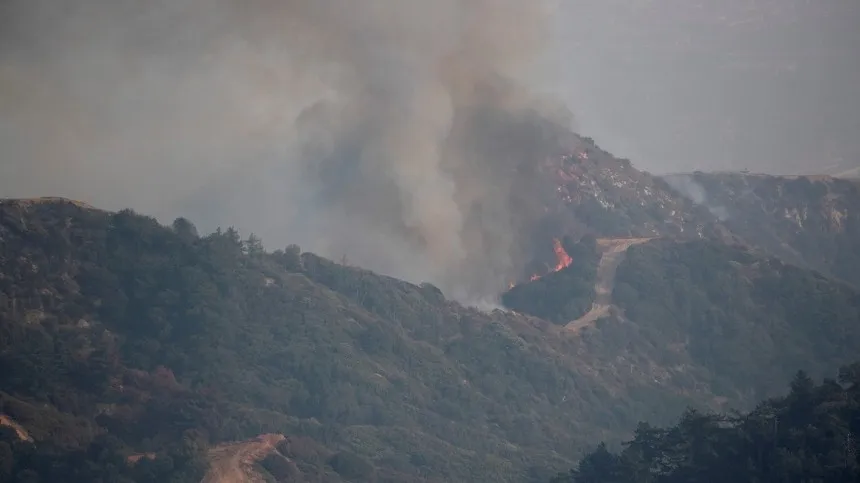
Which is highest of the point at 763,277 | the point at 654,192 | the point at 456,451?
the point at 654,192

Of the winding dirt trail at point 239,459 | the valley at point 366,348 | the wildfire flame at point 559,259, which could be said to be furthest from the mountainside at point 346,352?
the wildfire flame at point 559,259

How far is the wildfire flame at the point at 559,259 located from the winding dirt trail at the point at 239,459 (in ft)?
Result: 202

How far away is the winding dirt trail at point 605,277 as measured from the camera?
13212 cm

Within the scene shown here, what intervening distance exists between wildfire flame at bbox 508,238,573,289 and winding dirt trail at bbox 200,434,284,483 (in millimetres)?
61691

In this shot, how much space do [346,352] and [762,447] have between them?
4442 centimetres

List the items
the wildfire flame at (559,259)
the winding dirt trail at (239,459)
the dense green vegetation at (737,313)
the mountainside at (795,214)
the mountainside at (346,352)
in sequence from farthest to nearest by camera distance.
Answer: the mountainside at (795,214), the wildfire flame at (559,259), the dense green vegetation at (737,313), the mountainside at (346,352), the winding dirt trail at (239,459)

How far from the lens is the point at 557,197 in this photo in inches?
6132

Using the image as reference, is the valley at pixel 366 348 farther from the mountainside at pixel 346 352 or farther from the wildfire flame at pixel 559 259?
the wildfire flame at pixel 559 259

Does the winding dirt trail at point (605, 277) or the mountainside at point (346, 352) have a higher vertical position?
the winding dirt trail at point (605, 277)

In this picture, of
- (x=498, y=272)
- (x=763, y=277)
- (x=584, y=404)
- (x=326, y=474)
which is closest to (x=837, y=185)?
(x=763, y=277)

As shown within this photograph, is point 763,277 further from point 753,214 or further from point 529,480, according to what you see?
point 529,480

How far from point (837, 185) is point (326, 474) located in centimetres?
13285

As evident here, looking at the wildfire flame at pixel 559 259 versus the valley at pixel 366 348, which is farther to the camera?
the wildfire flame at pixel 559 259

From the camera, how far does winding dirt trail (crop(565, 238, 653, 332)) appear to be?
433 feet
